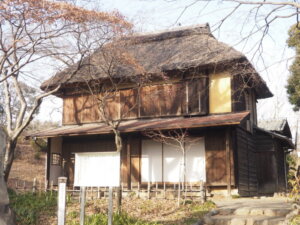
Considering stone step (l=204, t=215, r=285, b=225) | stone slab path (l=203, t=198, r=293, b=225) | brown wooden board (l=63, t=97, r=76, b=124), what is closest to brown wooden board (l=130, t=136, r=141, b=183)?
brown wooden board (l=63, t=97, r=76, b=124)

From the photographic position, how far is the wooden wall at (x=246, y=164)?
16.3 meters

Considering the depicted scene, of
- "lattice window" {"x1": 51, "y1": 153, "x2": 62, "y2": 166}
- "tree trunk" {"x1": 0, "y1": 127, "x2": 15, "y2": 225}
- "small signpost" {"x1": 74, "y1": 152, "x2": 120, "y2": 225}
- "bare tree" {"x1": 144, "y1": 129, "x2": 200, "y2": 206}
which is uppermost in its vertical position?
"bare tree" {"x1": 144, "y1": 129, "x2": 200, "y2": 206}

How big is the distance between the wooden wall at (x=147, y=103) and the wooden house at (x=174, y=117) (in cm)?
4

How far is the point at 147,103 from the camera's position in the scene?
17.4 metres

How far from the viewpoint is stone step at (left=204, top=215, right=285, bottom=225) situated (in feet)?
29.6

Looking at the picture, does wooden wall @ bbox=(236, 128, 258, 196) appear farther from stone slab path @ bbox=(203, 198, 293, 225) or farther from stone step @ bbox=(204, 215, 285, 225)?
stone step @ bbox=(204, 215, 285, 225)

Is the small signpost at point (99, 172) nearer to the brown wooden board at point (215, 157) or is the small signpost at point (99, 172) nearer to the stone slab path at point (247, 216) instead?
the stone slab path at point (247, 216)

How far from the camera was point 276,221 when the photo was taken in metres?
9.02

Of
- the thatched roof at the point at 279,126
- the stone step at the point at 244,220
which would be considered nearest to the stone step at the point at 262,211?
the stone step at the point at 244,220

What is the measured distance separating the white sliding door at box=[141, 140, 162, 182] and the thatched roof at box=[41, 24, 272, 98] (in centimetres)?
327

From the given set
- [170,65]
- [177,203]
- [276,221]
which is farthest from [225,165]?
[276,221]

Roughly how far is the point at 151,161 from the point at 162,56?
16.8ft

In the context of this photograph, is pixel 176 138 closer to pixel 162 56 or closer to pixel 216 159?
pixel 216 159

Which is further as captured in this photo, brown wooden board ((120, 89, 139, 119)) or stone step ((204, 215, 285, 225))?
brown wooden board ((120, 89, 139, 119))
